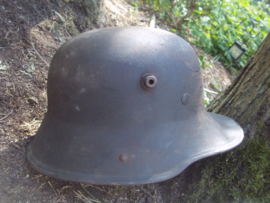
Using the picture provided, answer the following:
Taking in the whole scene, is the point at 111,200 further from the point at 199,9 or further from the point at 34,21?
the point at 199,9

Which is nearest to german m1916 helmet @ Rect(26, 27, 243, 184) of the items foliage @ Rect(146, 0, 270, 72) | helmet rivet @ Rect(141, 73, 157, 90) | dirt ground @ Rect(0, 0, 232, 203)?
helmet rivet @ Rect(141, 73, 157, 90)

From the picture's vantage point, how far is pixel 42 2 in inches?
108

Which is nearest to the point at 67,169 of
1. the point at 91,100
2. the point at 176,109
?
the point at 91,100

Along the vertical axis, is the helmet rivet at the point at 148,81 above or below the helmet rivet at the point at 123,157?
above

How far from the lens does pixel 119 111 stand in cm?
141

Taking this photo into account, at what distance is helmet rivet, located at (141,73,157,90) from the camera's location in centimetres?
138

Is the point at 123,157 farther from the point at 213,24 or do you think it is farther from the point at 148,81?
the point at 213,24

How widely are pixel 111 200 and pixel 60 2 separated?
2526 millimetres

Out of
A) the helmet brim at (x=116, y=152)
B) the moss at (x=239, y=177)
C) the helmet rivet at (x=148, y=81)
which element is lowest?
the moss at (x=239, y=177)

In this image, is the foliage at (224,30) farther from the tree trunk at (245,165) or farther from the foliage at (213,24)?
the tree trunk at (245,165)

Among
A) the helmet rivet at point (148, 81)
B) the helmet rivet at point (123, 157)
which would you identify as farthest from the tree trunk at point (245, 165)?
the helmet rivet at point (148, 81)

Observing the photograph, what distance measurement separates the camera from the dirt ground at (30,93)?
1599mm

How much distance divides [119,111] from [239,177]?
110 cm

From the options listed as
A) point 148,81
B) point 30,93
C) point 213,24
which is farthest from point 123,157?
point 213,24
